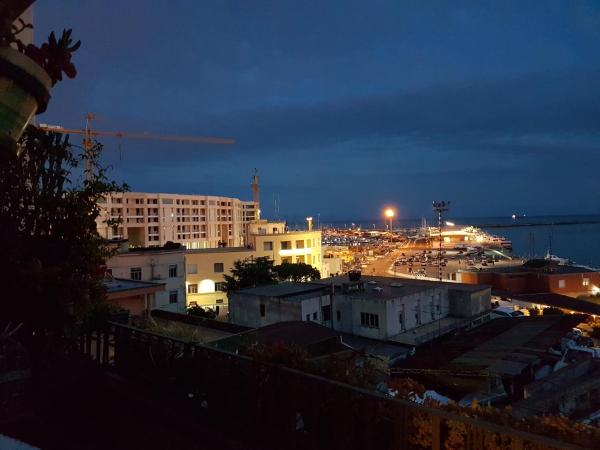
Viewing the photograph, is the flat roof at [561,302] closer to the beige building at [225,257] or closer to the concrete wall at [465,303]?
the concrete wall at [465,303]

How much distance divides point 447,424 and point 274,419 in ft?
5.16

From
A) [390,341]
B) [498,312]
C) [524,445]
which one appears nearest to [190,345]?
[524,445]

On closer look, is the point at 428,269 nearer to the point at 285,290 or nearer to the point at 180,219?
the point at 285,290

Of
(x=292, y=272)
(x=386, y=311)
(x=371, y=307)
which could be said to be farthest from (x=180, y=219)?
(x=386, y=311)

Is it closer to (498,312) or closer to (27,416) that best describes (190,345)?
(27,416)

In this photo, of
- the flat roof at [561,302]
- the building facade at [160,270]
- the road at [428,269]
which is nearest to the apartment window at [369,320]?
the flat roof at [561,302]

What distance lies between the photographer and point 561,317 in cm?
2120

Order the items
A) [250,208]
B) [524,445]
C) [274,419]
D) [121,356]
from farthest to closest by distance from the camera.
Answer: [250,208], [121,356], [274,419], [524,445]

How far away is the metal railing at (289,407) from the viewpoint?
299cm

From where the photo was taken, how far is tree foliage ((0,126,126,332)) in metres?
2.99

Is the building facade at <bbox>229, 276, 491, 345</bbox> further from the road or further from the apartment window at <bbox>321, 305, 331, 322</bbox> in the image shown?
the road

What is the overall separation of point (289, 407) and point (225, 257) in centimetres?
4304

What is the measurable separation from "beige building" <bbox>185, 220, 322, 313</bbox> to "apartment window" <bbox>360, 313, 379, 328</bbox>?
2425 cm

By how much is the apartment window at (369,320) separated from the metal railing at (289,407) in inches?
655
